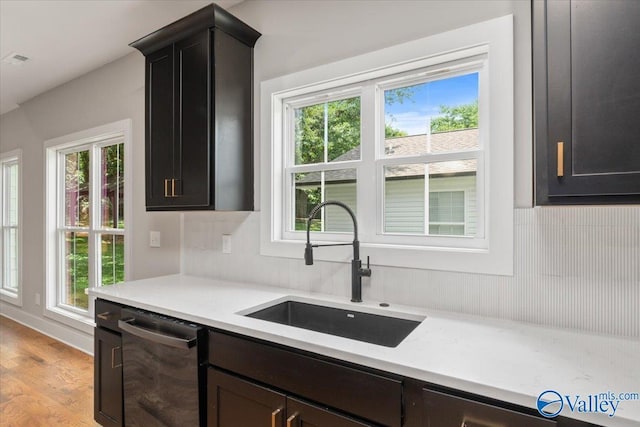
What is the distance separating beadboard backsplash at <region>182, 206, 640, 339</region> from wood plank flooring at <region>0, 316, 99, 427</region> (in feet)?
7.25

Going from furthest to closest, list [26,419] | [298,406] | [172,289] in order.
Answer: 1. [26,419]
2. [172,289]
3. [298,406]

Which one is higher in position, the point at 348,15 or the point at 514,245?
the point at 348,15

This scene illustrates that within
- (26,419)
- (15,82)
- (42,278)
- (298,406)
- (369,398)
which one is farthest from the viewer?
(42,278)

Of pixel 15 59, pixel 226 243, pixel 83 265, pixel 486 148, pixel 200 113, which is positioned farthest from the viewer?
pixel 83 265

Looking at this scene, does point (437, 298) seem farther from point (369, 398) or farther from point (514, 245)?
point (369, 398)

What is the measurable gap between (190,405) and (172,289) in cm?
71

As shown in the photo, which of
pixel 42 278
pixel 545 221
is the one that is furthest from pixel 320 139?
pixel 42 278

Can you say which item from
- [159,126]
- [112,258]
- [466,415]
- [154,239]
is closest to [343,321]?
[466,415]

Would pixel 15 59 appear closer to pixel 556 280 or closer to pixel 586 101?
pixel 586 101

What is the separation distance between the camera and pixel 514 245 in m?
1.44

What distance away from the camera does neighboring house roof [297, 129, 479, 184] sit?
1673mm

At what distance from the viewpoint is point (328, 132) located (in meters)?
2.10

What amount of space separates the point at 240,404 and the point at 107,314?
1.02 m

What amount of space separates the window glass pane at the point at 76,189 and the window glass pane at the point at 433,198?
317 cm
